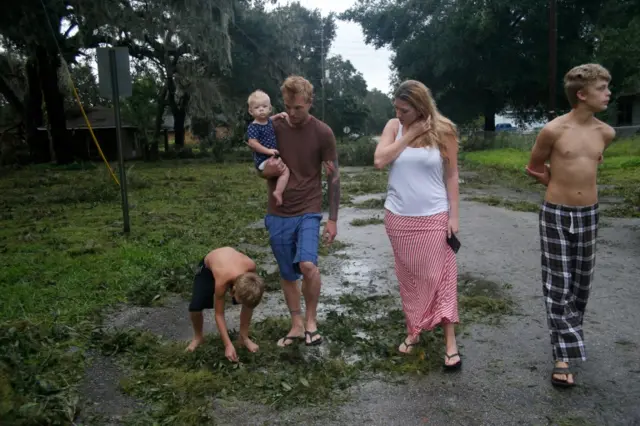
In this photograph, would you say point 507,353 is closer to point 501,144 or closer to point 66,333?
point 66,333

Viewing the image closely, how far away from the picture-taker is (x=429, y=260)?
418 cm

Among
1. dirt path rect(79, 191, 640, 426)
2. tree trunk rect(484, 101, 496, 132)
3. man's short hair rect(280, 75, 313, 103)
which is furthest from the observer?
tree trunk rect(484, 101, 496, 132)

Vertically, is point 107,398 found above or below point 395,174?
below

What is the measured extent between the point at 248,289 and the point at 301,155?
3.75 feet

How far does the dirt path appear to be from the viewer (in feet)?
11.4

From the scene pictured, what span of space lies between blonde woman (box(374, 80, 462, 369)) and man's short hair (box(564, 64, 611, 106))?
76cm

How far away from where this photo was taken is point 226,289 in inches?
162

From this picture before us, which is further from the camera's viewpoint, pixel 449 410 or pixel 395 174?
pixel 395 174

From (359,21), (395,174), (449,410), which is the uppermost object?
(359,21)

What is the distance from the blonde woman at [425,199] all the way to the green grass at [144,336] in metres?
0.38

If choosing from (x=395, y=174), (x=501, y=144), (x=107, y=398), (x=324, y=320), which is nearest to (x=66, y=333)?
(x=107, y=398)

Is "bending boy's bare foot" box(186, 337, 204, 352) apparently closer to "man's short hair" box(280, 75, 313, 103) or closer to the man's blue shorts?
the man's blue shorts

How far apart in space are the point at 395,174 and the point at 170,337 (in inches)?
91.2

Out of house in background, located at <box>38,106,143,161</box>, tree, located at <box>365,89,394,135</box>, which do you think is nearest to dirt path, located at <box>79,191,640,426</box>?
house in background, located at <box>38,106,143,161</box>
